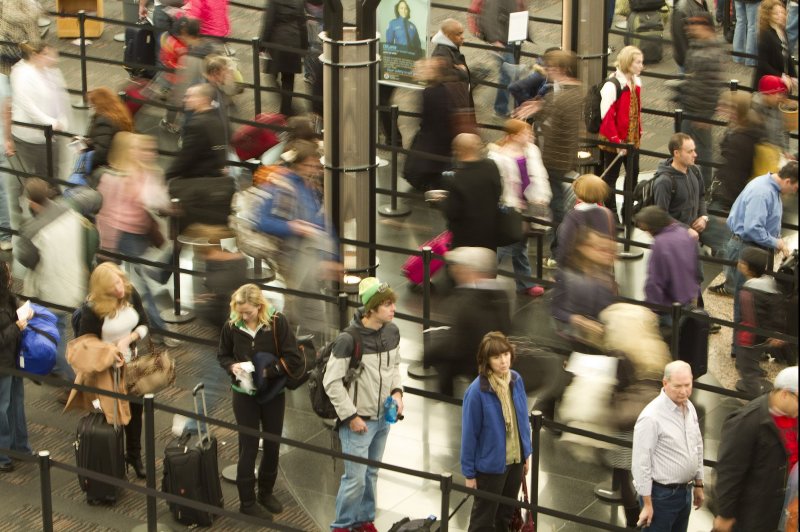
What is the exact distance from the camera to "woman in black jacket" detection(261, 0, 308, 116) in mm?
16047

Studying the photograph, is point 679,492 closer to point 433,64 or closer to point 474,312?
point 474,312

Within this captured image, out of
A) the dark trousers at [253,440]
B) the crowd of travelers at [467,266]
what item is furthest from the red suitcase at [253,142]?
the dark trousers at [253,440]

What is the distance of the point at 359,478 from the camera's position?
9.66 metres

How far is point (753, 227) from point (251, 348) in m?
4.20

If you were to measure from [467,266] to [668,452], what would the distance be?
1.96 metres

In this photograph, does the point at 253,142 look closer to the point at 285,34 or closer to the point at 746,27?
the point at 285,34

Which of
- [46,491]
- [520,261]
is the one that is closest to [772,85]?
[520,261]

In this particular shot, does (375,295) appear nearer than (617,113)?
Yes

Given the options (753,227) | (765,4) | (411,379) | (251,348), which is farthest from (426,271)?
(765,4)

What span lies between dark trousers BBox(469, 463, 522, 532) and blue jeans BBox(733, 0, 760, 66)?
32.1ft

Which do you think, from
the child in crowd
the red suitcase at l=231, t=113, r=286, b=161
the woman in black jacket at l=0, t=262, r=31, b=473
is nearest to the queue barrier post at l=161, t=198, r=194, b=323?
the red suitcase at l=231, t=113, r=286, b=161

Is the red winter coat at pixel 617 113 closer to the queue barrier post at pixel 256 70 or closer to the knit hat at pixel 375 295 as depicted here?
the queue barrier post at pixel 256 70

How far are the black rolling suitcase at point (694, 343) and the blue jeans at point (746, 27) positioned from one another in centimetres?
804

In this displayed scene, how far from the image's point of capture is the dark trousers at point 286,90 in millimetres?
16391
